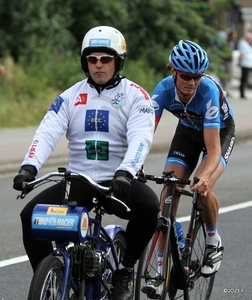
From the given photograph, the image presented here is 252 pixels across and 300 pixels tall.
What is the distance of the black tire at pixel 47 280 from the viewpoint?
16.1ft

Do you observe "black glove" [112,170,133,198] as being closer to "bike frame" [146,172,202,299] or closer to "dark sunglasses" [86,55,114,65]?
"bike frame" [146,172,202,299]

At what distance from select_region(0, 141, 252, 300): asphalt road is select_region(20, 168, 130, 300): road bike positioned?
1.69 m

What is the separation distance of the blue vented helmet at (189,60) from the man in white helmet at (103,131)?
2.12ft

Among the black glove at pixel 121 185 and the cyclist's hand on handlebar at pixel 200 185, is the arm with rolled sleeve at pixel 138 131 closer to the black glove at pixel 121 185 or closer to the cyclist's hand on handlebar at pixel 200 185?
the black glove at pixel 121 185

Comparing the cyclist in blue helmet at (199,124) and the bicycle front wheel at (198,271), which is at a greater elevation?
the cyclist in blue helmet at (199,124)

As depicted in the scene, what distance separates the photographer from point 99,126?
568 cm

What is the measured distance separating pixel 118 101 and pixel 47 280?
4.15 feet

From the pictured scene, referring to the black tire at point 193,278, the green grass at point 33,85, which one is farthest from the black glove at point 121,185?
the green grass at point 33,85

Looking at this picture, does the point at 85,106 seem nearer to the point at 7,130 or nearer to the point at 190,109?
the point at 190,109

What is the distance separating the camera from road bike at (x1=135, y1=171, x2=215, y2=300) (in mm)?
6152

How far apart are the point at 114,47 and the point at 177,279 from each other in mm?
1740

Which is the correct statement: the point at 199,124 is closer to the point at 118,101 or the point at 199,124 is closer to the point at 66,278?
the point at 118,101

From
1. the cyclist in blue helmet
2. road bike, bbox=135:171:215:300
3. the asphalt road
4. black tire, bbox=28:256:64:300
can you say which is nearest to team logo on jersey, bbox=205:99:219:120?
the cyclist in blue helmet

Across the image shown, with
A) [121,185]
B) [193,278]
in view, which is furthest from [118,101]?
[193,278]
